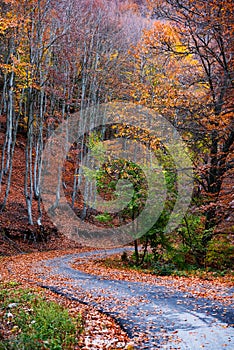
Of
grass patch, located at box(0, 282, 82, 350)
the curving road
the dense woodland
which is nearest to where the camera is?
grass patch, located at box(0, 282, 82, 350)

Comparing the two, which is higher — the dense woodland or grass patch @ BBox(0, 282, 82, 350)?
the dense woodland

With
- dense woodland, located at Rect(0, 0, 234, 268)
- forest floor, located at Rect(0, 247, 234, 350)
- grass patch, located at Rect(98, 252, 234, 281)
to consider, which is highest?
dense woodland, located at Rect(0, 0, 234, 268)

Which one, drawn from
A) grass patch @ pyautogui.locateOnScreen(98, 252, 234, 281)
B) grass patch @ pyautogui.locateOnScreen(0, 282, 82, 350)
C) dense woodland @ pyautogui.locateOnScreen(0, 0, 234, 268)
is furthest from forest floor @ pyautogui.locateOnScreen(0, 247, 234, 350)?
dense woodland @ pyautogui.locateOnScreen(0, 0, 234, 268)

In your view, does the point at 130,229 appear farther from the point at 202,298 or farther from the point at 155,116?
the point at 202,298

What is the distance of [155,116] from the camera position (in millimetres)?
14133

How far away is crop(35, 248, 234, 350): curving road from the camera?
181 inches

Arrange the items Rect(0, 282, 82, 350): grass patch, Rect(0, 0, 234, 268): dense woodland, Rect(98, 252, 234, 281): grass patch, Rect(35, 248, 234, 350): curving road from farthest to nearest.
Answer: Rect(0, 0, 234, 268): dense woodland < Rect(98, 252, 234, 281): grass patch < Rect(35, 248, 234, 350): curving road < Rect(0, 282, 82, 350): grass patch

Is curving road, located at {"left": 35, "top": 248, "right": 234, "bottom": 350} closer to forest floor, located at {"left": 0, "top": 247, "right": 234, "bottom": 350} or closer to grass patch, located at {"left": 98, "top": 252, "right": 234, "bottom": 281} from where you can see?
forest floor, located at {"left": 0, "top": 247, "right": 234, "bottom": 350}

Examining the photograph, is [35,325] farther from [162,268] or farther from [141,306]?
[162,268]

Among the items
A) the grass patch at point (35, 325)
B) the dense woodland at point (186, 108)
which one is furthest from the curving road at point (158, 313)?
the dense woodland at point (186, 108)

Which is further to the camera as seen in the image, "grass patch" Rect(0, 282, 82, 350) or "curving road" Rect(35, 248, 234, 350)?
"curving road" Rect(35, 248, 234, 350)

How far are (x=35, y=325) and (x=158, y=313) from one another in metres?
2.11

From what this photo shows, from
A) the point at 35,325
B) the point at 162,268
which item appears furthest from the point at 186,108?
the point at 35,325

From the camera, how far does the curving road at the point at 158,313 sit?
15.1 feet
